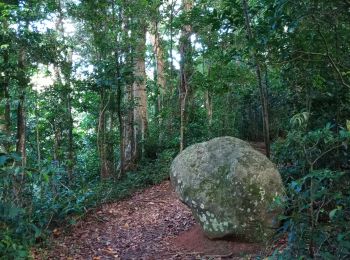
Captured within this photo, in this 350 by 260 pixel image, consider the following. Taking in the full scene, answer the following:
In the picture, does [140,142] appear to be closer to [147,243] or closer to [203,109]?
[203,109]

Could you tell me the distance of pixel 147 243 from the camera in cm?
611

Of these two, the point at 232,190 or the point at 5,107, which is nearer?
the point at 232,190

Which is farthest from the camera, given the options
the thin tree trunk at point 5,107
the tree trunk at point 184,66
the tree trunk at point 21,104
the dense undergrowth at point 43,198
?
the tree trunk at point 184,66

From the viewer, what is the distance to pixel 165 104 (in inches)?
512

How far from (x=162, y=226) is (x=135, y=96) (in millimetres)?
6046

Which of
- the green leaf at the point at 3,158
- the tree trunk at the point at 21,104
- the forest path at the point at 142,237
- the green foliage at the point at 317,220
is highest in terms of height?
the tree trunk at the point at 21,104

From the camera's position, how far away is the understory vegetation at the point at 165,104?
3.81 metres

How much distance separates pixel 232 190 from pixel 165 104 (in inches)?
317

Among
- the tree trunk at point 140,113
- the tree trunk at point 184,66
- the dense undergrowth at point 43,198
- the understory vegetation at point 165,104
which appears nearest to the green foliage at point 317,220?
the understory vegetation at point 165,104

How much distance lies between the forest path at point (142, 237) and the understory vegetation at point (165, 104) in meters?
0.35

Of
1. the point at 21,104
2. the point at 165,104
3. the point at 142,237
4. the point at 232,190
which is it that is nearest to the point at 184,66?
the point at 165,104

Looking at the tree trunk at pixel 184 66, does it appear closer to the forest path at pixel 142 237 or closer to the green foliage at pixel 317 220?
the forest path at pixel 142 237

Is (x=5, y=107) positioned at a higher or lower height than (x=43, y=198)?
higher

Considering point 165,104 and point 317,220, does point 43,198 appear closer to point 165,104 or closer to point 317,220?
point 317,220
